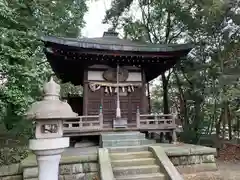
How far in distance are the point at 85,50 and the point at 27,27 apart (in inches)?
84.4

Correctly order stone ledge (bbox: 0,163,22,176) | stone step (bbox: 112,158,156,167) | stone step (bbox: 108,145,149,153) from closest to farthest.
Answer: stone ledge (bbox: 0,163,22,176) → stone step (bbox: 112,158,156,167) → stone step (bbox: 108,145,149,153)

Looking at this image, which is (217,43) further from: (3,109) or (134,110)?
(3,109)

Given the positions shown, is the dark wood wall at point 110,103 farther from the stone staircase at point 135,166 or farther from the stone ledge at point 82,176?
the stone ledge at point 82,176

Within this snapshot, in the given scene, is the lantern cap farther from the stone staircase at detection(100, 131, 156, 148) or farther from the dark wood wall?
the dark wood wall

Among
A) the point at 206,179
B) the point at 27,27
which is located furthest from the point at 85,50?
the point at 206,179

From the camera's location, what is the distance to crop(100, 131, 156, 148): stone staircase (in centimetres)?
810

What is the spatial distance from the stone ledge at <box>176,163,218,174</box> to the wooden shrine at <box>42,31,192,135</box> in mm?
2099

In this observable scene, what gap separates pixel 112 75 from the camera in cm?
1028

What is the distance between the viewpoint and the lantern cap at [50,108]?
13.9 ft

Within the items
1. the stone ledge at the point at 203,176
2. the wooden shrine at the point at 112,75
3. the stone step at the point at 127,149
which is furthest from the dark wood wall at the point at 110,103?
the stone ledge at the point at 203,176

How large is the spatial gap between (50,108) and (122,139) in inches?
180

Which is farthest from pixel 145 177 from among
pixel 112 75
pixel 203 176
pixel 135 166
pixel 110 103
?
pixel 112 75

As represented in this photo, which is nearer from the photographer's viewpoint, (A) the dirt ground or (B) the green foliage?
(A) the dirt ground

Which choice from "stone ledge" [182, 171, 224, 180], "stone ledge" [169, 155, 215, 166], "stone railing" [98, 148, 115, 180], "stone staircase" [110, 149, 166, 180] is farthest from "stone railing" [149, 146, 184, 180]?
"stone railing" [98, 148, 115, 180]
